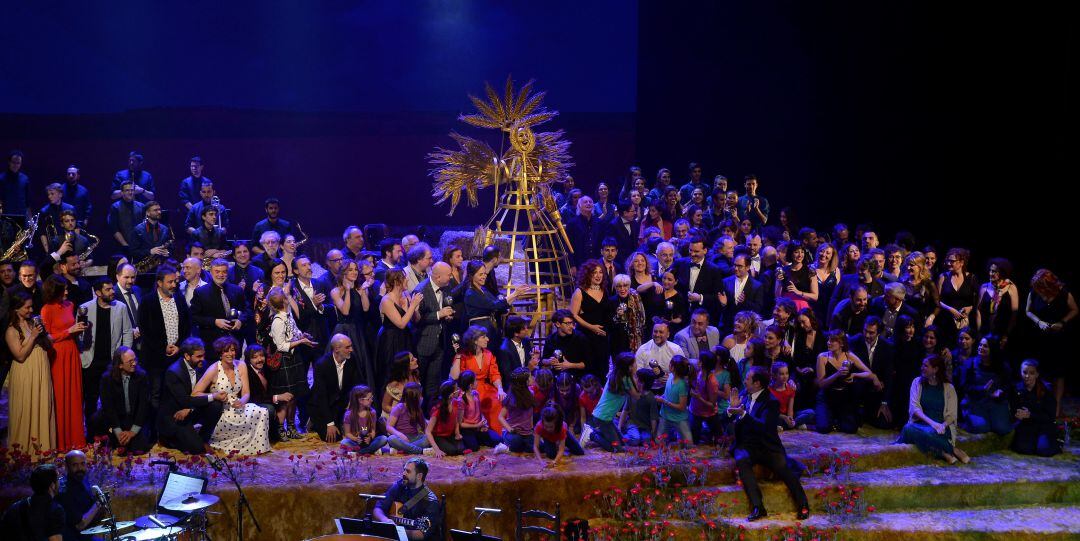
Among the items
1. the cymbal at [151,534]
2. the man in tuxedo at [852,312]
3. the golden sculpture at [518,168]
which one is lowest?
the cymbal at [151,534]

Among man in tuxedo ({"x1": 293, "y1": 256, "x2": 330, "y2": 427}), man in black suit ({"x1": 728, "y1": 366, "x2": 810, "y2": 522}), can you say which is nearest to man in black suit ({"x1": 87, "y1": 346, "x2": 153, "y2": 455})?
man in tuxedo ({"x1": 293, "y1": 256, "x2": 330, "y2": 427})

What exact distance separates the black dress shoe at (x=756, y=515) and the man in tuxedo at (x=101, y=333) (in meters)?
4.24

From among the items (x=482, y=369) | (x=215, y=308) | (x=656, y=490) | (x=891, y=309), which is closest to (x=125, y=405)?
(x=215, y=308)

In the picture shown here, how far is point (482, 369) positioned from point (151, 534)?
268cm

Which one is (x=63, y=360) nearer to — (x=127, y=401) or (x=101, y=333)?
(x=101, y=333)

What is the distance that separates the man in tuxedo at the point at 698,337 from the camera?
26.4 feet

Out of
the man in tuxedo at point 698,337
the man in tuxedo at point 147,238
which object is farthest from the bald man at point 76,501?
the man in tuxedo at point 698,337

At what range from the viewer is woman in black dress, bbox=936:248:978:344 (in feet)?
28.3

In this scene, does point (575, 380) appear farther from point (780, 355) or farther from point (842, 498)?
point (842, 498)

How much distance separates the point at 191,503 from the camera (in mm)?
5906

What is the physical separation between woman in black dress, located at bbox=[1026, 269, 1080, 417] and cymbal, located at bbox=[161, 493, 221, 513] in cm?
620

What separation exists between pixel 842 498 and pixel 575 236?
3836 mm

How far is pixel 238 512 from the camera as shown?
645 cm

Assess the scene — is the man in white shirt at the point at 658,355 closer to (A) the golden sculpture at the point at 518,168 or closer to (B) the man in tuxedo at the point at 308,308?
(A) the golden sculpture at the point at 518,168
